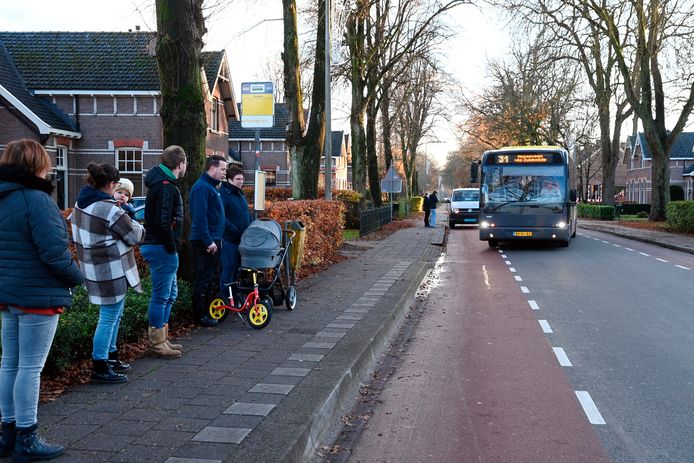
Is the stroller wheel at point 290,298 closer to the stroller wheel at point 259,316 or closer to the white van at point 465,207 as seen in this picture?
the stroller wheel at point 259,316

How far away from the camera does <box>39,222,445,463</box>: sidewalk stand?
405 cm

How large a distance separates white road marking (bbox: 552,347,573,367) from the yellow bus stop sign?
5437 mm

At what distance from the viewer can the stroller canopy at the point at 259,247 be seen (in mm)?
8031

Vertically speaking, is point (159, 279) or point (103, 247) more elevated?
point (103, 247)

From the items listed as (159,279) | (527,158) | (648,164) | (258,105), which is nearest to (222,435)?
(159,279)

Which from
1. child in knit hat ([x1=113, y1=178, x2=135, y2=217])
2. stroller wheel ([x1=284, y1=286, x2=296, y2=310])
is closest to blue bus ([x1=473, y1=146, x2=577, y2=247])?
stroller wheel ([x1=284, y1=286, x2=296, y2=310])

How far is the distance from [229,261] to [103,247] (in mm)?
3301

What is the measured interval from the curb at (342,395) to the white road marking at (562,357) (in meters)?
1.91

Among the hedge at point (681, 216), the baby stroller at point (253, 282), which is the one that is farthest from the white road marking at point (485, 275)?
the hedge at point (681, 216)

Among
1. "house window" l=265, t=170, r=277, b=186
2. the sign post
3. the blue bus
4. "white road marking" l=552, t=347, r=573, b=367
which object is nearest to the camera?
"white road marking" l=552, t=347, r=573, b=367

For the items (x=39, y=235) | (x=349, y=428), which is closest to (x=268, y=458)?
(x=349, y=428)

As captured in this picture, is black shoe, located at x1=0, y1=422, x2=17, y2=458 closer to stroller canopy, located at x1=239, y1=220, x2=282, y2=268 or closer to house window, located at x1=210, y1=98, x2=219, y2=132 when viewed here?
stroller canopy, located at x1=239, y1=220, x2=282, y2=268

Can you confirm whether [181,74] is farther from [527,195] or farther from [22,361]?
[527,195]

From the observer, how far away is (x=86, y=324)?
228 inches
